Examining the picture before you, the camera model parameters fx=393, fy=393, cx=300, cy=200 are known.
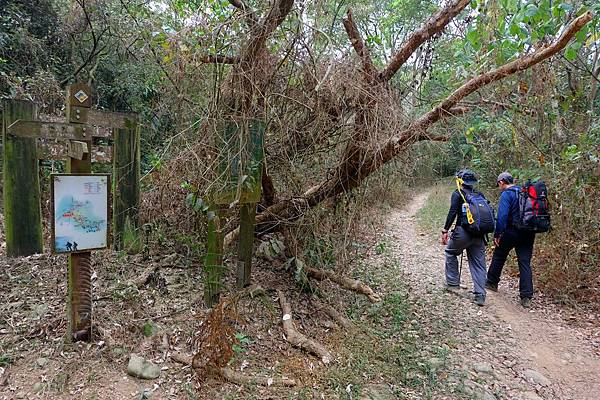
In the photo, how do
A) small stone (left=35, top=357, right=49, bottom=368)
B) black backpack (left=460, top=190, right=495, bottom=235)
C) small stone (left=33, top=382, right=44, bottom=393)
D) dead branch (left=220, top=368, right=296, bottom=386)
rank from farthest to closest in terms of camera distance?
black backpack (left=460, top=190, right=495, bottom=235), dead branch (left=220, top=368, right=296, bottom=386), small stone (left=35, top=357, right=49, bottom=368), small stone (left=33, top=382, right=44, bottom=393)

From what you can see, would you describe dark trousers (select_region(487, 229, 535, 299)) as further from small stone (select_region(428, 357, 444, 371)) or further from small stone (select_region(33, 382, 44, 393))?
small stone (select_region(33, 382, 44, 393))

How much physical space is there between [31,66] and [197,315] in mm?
6403

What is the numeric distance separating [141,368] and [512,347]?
3.92m

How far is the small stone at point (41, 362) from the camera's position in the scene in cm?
294

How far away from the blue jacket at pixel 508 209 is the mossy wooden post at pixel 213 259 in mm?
4086

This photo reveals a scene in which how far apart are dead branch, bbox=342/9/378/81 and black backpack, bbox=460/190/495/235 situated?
8.42 feet

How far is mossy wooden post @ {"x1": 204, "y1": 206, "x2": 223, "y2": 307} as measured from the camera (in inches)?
152

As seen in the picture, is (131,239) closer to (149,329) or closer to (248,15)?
(149,329)

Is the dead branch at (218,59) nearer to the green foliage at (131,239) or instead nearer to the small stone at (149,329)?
the small stone at (149,329)

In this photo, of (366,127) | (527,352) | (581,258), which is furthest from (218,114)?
(581,258)

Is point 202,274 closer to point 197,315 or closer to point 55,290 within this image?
point 197,315

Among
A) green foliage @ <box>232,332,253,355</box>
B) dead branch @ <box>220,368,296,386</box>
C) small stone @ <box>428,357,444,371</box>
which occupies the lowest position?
small stone @ <box>428,357,444,371</box>

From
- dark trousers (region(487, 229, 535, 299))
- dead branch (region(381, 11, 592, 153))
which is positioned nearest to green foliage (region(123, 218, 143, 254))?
dead branch (region(381, 11, 592, 153))

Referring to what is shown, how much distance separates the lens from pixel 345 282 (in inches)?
178
